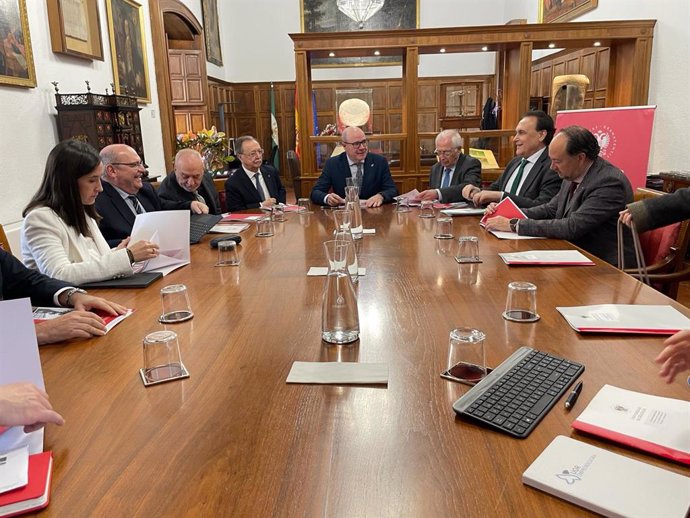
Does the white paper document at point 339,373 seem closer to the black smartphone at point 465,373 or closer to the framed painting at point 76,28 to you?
the black smartphone at point 465,373

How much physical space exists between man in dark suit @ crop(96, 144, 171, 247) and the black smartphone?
226cm

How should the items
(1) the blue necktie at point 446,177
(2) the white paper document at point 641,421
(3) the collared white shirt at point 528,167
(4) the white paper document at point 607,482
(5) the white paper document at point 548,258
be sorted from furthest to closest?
(1) the blue necktie at point 446,177 < (3) the collared white shirt at point 528,167 < (5) the white paper document at point 548,258 < (2) the white paper document at point 641,421 < (4) the white paper document at point 607,482

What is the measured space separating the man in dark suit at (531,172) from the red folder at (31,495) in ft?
10.5

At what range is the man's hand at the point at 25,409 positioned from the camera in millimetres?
991

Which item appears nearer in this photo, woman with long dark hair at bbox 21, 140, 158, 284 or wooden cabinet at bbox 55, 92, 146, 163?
woman with long dark hair at bbox 21, 140, 158, 284

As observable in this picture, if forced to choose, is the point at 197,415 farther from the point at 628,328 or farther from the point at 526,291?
the point at 628,328

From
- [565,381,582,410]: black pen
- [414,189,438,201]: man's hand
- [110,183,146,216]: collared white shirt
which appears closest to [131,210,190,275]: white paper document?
[110,183,146,216]: collared white shirt

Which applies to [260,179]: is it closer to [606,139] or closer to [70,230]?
[70,230]

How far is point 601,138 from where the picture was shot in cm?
511

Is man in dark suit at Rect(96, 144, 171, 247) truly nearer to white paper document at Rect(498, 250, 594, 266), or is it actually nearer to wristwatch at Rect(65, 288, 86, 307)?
wristwatch at Rect(65, 288, 86, 307)

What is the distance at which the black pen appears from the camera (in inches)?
42.4

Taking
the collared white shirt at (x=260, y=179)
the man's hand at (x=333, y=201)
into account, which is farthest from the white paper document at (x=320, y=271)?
the collared white shirt at (x=260, y=179)

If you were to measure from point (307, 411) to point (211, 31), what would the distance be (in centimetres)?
1076

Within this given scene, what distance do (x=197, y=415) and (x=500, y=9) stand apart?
11965mm
